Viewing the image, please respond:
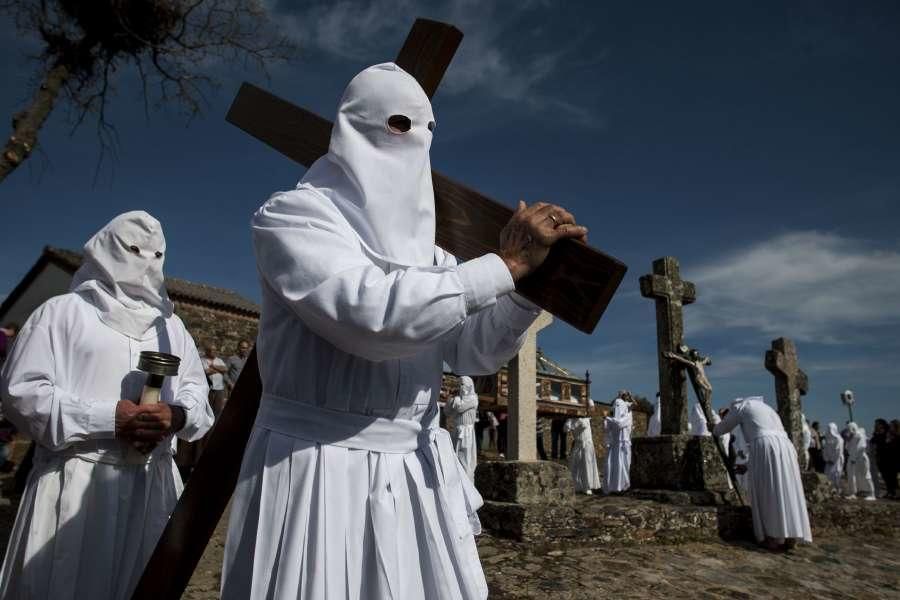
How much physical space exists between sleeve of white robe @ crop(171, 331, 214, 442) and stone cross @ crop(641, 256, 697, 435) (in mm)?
6511

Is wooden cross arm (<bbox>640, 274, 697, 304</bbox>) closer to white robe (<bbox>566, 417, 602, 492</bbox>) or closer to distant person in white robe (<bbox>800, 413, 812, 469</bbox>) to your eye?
distant person in white robe (<bbox>800, 413, 812, 469</bbox>)

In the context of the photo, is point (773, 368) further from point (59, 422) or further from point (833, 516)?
point (59, 422)

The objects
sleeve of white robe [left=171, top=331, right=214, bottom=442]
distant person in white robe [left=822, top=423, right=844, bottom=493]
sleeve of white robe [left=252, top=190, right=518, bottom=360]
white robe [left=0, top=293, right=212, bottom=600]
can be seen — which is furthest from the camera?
distant person in white robe [left=822, top=423, right=844, bottom=493]

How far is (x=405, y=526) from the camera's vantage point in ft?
4.80

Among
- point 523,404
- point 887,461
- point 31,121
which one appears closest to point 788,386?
point 523,404

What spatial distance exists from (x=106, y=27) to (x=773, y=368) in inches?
460

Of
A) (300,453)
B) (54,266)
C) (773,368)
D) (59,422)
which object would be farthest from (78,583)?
(54,266)

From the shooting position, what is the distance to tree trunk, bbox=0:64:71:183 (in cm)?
587

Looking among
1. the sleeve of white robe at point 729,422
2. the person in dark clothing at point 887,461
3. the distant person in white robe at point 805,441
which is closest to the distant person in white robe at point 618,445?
the distant person in white robe at point 805,441

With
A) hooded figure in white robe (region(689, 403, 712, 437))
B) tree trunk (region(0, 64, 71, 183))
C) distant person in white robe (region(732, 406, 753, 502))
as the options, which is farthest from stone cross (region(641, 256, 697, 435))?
tree trunk (region(0, 64, 71, 183))

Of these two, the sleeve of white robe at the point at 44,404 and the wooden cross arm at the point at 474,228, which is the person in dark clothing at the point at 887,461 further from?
the sleeve of white robe at the point at 44,404

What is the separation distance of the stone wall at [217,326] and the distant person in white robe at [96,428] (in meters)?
16.2

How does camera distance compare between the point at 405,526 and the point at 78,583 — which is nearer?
the point at 405,526

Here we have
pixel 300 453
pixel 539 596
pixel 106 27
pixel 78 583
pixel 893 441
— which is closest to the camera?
pixel 300 453
